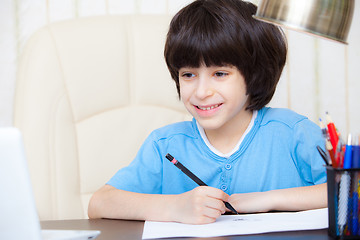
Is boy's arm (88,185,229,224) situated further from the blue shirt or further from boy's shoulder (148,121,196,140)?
boy's shoulder (148,121,196,140)

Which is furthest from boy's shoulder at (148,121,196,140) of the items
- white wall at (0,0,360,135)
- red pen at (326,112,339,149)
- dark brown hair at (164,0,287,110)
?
white wall at (0,0,360,135)

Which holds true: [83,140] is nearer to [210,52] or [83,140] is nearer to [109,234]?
[210,52]

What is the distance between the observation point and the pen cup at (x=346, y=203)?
0.71 m

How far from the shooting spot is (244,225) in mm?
837

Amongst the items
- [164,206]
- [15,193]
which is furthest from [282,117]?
[15,193]

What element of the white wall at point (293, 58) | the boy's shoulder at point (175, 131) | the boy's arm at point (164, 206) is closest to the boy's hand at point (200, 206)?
the boy's arm at point (164, 206)

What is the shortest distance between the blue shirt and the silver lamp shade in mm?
577

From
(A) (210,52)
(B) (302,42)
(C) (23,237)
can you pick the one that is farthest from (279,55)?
(C) (23,237)

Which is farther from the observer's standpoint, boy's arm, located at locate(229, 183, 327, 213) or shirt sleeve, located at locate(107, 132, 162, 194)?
shirt sleeve, located at locate(107, 132, 162, 194)

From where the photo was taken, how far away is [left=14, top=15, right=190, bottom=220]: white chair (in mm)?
1497

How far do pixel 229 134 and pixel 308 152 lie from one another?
217mm

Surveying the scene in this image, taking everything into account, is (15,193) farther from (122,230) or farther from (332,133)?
(332,133)

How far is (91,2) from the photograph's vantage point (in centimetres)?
182

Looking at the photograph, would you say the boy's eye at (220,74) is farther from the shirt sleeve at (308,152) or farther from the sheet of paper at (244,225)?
the sheet of paper at (244,225)
